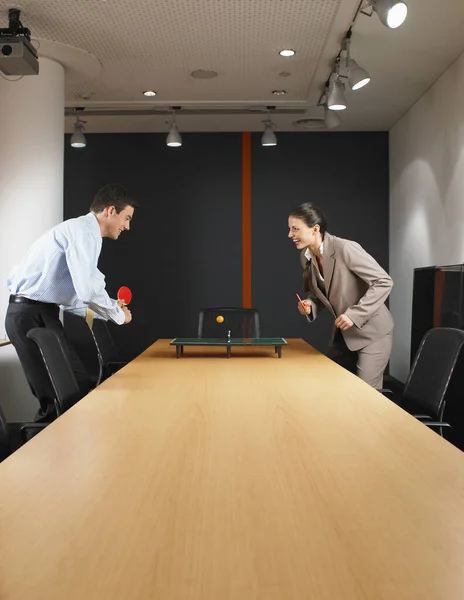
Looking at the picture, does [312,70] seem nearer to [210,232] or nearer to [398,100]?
[398,100]

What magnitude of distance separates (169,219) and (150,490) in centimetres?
648

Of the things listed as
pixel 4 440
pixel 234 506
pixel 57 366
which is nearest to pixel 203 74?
pixel 57 366

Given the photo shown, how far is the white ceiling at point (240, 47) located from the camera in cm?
421

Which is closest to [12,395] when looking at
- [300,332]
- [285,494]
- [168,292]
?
[168,292]

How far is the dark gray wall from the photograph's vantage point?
7555 mm

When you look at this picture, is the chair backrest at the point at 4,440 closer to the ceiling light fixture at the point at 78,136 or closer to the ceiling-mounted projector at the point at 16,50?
the ceiling-mounted projector at the point at 16,50

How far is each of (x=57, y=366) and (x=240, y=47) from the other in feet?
10.2

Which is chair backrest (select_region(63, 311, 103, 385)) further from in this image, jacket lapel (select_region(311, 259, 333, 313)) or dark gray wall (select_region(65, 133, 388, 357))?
jacket lapel (select_region(311, 259, 333, 313))

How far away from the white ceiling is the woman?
4.93 ft

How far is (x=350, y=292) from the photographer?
143 inches

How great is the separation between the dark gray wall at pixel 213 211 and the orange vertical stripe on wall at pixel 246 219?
0.06 metres

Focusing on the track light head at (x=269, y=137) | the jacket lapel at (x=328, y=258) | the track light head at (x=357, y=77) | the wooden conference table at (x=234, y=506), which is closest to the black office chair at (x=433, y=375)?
the wooden conference table at (x=234, y=506)

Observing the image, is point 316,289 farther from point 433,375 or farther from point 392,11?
point 392,11

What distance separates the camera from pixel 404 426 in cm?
179
